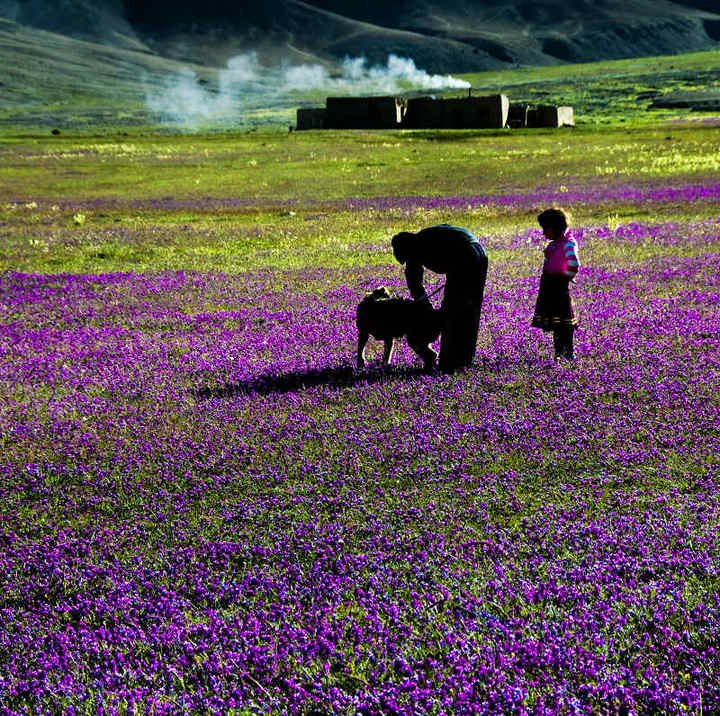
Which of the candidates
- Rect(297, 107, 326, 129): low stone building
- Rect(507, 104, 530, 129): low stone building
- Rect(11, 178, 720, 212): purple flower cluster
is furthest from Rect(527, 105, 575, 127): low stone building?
Rect(11, 178, 720, 212): purple flower cluster

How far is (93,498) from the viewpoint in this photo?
711 centimetres

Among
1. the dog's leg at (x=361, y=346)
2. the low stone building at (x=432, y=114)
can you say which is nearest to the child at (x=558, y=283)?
the dog's leg at (x=361, y=346)

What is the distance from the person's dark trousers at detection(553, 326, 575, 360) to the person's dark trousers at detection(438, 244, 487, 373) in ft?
4.67

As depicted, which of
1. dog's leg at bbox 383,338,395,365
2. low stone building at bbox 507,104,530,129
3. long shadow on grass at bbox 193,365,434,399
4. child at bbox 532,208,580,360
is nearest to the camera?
long shadow on grass at bbox 193,365,434,399

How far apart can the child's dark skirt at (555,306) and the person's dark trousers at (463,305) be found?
3.96 feet

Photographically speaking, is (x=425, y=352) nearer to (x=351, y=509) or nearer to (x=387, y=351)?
(x=387, y=351)

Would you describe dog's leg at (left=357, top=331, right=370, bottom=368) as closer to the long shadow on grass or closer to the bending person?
the long shadow on grass

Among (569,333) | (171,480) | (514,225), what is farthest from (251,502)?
(514,225)

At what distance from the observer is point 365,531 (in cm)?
615

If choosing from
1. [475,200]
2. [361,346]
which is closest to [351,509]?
[361,346]

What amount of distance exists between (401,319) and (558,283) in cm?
237

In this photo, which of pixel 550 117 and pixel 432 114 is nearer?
pixel 550 117

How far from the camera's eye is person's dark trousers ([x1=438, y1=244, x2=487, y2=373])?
9.66 m

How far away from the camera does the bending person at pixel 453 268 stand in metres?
9.57
